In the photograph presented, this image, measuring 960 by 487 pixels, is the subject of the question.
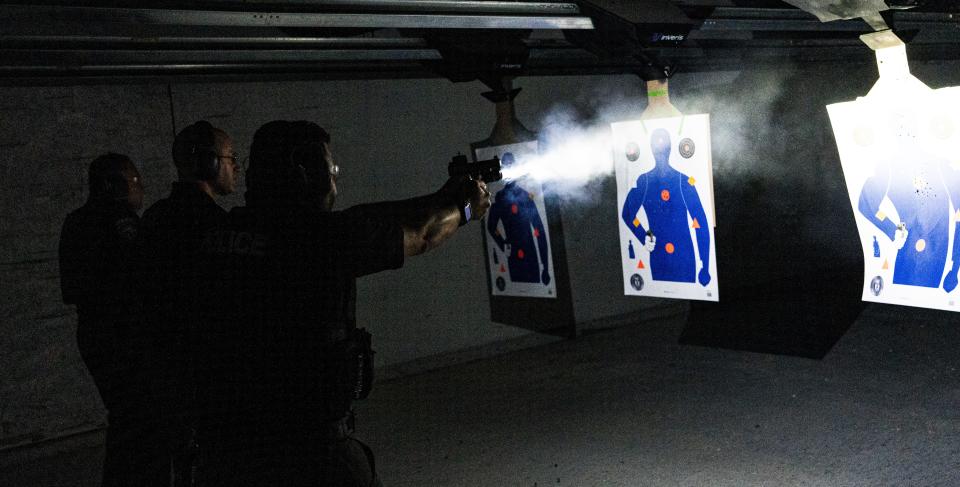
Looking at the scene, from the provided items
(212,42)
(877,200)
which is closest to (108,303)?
(212,42)

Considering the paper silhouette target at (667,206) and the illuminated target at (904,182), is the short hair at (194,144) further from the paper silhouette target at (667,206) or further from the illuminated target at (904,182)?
the illuminated target at (904,182)

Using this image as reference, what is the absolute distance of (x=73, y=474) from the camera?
15.1ft

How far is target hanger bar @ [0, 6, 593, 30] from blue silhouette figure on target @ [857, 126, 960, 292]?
158cm

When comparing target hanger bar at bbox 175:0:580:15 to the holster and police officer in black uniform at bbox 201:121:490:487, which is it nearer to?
police officer in black uniform at bbox 201:121:490:487

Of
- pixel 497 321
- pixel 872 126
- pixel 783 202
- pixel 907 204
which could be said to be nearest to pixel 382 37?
pixel 872 126

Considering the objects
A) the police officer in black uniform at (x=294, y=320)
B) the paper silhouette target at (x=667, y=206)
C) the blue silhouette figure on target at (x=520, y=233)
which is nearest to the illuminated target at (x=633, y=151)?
the paper silhouette target at (x=667, y=206)

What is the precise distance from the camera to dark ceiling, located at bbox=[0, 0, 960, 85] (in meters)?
2.82

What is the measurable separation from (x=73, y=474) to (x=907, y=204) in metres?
4.52

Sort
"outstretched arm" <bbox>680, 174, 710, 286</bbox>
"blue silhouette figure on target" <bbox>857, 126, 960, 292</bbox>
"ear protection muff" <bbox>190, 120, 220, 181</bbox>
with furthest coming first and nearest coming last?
"outstretched arm" <bbox>680, 174, 710, 286</bbox>, "blue silhouette figure on target" <bbox>857, 126, 960, 292</bbox>, "ear protection muff" <bbox>190, 120, 220, 181</bbox>

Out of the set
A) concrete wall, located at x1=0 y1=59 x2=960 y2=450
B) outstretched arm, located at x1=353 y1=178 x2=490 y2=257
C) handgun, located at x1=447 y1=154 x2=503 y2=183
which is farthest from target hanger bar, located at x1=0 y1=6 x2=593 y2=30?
concrete wall, located at x1=0 y1=59 x2=960 y2=450

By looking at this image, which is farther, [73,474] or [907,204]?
[73,474]

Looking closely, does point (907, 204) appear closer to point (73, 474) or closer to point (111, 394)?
point (111, 394)

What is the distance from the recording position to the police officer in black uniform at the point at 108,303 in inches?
124

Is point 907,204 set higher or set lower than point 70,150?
lower
